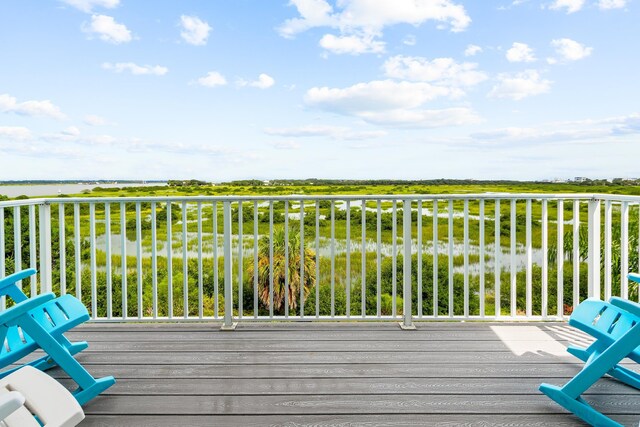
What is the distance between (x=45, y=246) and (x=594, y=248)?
4.25 m

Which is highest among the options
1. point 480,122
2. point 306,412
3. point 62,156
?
point 480,122

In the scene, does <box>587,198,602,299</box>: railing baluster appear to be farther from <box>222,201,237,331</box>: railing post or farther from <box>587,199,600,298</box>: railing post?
<box>222,201,237,331</box>: railing post

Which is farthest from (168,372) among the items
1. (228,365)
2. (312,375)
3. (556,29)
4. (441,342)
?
(556,29)

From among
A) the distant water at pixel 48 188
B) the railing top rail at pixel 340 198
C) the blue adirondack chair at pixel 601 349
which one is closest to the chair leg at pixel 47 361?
the railing top rail at pixel 340 198

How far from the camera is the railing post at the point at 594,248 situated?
3.37 m

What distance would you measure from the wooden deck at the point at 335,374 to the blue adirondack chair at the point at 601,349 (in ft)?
0.21

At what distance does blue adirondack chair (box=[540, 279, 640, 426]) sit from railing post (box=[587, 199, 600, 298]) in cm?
115

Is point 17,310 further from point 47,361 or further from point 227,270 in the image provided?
point 227,270

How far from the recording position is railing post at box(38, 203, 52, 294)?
3.31 m

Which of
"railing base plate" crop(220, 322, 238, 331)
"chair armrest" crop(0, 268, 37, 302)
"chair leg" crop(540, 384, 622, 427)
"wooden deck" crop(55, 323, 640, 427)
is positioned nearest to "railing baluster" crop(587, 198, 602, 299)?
"wooden deck" crop(55, 323, 640, 427)

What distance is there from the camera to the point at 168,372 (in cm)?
250

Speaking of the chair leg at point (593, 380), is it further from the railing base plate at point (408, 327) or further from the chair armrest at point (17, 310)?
the chair armrest at point (17, 310)

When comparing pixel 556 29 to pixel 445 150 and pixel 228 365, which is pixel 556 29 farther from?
pixel 228 365

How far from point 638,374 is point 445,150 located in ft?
55.8
